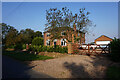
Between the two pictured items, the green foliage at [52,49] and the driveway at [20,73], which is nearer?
the driveway at [20,73]

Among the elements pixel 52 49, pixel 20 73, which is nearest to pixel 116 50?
pixel 20 73

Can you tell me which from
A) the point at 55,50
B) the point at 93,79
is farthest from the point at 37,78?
the point at 55,50

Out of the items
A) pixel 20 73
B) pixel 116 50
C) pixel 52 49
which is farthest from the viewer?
pixel 52 49

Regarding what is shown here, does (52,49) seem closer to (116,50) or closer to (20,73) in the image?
(20,73)

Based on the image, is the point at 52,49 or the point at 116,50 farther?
the point at 52,49

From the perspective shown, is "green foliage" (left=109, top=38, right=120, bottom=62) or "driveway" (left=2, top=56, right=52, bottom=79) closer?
"driveway" (left=2, top=56, right=52, bottom=79)

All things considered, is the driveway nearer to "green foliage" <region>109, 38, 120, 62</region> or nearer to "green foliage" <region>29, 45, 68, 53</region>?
"green foliage" <region>109, 38, 120, 62</region>

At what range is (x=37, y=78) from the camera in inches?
235

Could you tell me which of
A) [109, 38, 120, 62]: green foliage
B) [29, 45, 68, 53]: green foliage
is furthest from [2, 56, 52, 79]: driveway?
[29, 45, 68, 53]: green foliage

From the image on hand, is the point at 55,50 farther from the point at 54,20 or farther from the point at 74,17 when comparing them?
the point at 74,17

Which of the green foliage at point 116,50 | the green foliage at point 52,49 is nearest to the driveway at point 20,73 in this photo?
the green foliage at point 116,50

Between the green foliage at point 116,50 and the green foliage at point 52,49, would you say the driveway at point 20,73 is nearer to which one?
the green foliage at point 116,50

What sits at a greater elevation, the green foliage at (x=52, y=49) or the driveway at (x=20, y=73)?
the green foliage at (x=52, y=49)

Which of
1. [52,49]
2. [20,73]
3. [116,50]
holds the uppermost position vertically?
[116,50]
